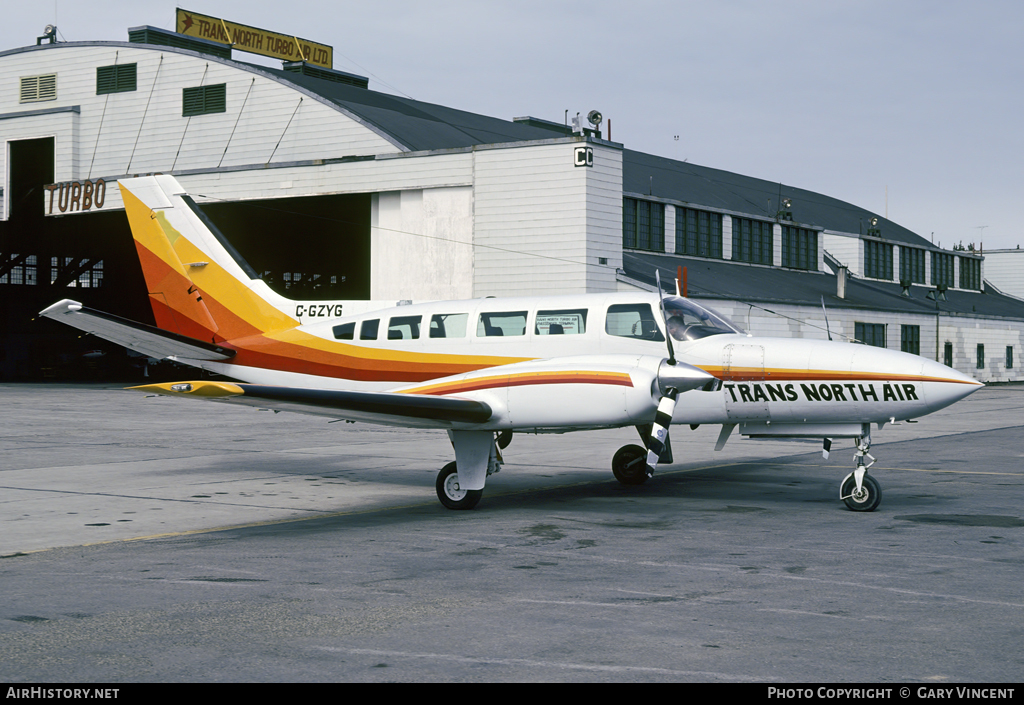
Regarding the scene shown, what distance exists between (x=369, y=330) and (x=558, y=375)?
4241 millimetres

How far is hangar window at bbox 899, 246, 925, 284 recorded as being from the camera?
75500 millimetres

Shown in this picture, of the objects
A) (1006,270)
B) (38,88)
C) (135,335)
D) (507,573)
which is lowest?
(507,573)

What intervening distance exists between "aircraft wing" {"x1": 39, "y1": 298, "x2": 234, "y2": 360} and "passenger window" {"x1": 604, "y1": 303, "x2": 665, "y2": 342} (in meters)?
6.91

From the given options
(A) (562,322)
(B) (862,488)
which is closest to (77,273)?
(A) (562,322)

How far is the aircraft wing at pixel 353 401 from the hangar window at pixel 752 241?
47.2 m

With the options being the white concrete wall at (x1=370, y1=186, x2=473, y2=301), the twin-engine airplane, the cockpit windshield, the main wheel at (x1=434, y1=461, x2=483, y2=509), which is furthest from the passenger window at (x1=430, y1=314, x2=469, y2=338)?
the white concrete wall at (x1=370, y1=186, x2=473, y2=301)

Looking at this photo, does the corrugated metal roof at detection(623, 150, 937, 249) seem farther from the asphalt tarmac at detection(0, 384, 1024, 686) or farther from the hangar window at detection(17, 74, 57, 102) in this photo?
the asphalt tarmac at detection(0, 384, 1024, 686)

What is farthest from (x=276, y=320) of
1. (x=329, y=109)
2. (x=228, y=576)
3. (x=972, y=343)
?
(x=972, y=343)

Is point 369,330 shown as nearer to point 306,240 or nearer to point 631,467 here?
point 631,467

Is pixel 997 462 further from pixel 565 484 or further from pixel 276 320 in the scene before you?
pixel 276 320

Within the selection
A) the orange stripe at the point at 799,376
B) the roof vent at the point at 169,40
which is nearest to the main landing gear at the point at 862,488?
the orange stripe at the point at 799,376

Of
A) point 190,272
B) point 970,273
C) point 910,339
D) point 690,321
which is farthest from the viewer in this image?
point 970,273

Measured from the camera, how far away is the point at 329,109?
148 ft

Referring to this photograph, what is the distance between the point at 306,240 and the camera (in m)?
57.2
